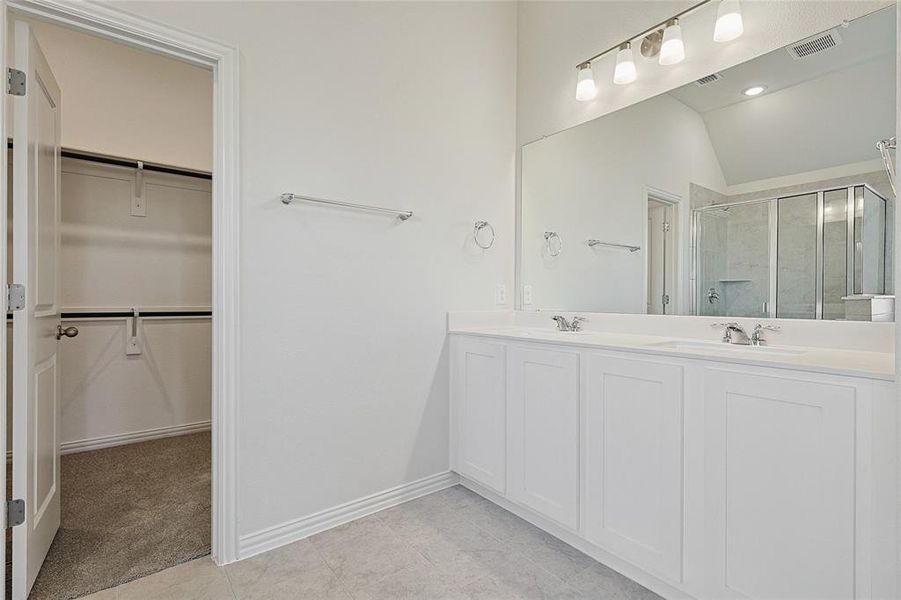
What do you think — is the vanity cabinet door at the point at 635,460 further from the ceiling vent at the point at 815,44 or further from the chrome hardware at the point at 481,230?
the ceiling vent at the point at 815,44

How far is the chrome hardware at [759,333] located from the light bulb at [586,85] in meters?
1.34

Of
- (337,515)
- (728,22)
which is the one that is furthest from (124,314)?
(728,22)

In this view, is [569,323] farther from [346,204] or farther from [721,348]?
[346,204]

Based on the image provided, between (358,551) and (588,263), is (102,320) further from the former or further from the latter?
(588,263)

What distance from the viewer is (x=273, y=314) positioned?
188 centimetres

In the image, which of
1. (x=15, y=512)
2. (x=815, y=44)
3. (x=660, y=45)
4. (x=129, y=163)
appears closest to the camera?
(x=15, y=512)

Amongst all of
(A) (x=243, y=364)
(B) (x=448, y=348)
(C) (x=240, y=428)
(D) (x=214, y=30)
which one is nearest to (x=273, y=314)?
(A) (x=243, y=364)

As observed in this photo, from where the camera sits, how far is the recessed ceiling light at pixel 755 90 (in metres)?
1.81

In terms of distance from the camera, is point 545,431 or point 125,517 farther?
point 125,517

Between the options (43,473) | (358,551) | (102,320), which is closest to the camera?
(43,473)

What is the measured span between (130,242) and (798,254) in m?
3.77

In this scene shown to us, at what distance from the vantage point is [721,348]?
1.67 metres

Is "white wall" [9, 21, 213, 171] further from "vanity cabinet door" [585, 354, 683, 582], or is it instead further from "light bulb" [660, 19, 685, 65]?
"vanity cabinet door" [585, 354, 683, 582]

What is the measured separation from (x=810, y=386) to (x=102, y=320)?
148 inches
